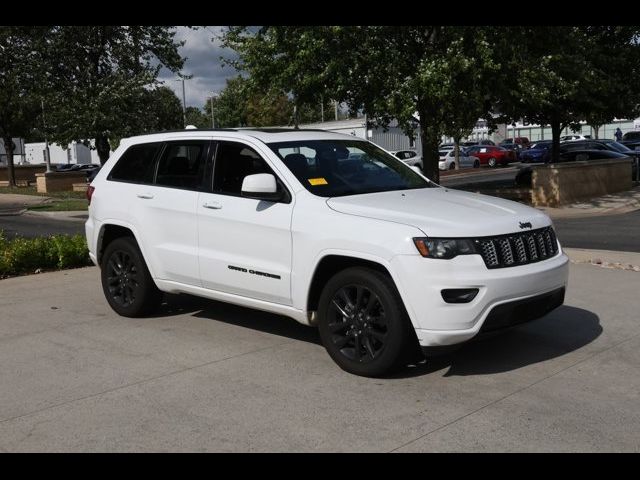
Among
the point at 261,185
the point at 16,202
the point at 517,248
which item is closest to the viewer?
the point at 517,248

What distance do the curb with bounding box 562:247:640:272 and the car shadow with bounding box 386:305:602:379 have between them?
287 centimetres

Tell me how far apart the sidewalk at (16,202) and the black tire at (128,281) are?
56.9 feet

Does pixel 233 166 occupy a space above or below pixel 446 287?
above

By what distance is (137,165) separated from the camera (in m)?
6.95

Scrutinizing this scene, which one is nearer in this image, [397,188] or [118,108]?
[397,188]

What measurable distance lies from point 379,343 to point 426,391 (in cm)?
46

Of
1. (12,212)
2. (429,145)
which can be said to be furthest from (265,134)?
(12,212)

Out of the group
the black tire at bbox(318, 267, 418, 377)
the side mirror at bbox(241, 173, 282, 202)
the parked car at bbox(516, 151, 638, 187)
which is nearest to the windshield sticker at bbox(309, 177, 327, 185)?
the side mirror at bbox(241, 173, 282, 202)

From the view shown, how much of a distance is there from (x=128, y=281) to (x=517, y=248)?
12.3 ft

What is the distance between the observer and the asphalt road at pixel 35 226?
16.6 metres

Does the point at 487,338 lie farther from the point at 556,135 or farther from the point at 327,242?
the point at 556,135

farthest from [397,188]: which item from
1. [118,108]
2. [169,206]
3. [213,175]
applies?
[118,108]
